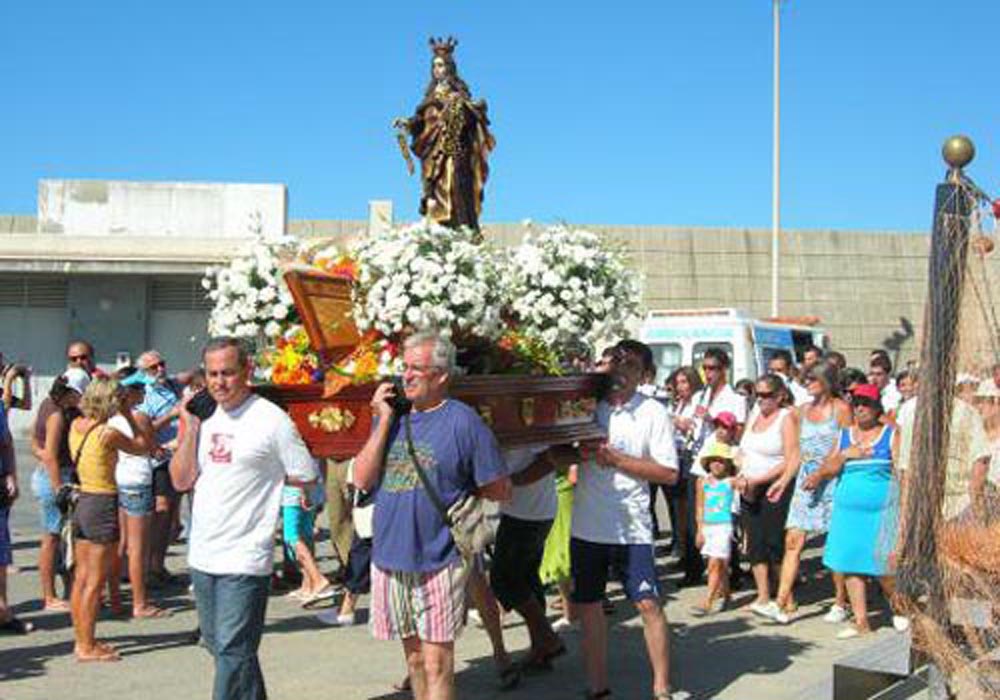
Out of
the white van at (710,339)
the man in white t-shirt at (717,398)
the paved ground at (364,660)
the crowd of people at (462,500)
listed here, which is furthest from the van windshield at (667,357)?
the paved ground at (364,660)

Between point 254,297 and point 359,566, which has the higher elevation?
point 254,297

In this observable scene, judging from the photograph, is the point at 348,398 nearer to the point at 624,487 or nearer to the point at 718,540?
the point at 624,487

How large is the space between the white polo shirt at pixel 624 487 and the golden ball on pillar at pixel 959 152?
219cm

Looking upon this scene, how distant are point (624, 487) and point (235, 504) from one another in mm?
2304

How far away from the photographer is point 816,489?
8984 mm

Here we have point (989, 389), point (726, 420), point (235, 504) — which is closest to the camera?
point (989, 389)

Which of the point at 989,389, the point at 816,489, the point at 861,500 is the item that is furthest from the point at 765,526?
the point at 989,389

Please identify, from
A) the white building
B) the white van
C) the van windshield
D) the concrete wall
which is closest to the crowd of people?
the white van

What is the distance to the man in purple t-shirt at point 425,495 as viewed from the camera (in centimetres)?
513

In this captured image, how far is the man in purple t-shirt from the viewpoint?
5.13 m

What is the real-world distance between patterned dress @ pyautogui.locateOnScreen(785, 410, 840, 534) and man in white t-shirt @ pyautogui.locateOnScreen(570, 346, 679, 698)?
2789 millimetres

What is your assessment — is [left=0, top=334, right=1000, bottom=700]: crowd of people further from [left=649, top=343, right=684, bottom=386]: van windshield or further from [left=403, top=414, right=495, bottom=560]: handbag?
[left=649, top=343, right=684, bottom=386]: van windshield

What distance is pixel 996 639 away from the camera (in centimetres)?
442

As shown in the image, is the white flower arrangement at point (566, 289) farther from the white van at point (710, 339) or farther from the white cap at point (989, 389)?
the white van at point (710, 339)
